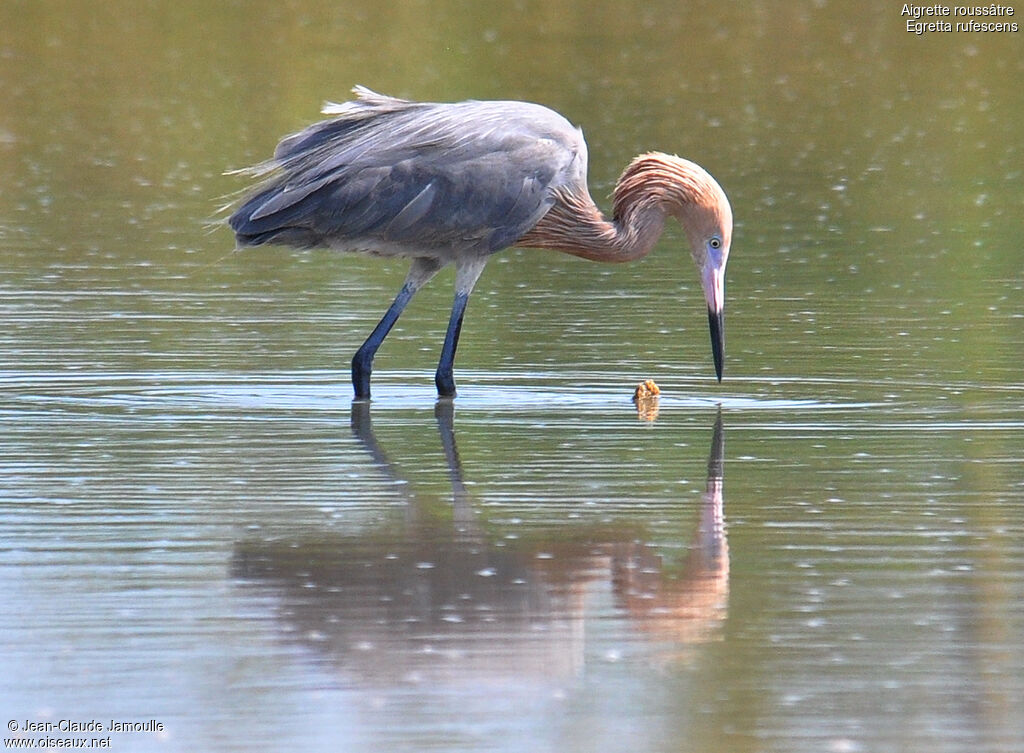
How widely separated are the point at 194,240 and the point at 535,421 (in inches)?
293

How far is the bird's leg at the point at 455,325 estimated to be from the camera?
1123cm

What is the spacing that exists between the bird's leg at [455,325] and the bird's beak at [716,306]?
1144 millimetres

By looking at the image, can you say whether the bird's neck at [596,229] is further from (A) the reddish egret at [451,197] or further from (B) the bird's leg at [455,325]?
(B) the bird's leg at [455,325]

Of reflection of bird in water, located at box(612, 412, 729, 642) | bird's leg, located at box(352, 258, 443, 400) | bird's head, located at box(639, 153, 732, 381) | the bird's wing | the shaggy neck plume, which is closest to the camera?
reflection of bird in water, located at box(612, 412, 729, 642)

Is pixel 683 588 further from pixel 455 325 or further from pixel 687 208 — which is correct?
pixel 687 208

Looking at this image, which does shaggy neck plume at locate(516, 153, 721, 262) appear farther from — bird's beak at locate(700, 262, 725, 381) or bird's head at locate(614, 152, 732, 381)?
bird's beak at locate(700, 262, 725, 381)

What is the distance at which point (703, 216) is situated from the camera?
38.4 ft

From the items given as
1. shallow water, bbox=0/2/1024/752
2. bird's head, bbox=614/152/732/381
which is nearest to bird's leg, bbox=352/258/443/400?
shallow water, bbox=0/2/1024/752

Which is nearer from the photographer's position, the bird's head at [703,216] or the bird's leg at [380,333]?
the bird's leg at [380,333]

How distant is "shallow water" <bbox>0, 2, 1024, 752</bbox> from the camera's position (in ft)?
20.1

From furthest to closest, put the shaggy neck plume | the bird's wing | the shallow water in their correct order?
the shaggy neck plume < the bird's wing < the shallow water

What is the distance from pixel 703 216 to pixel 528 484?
3.21 meters

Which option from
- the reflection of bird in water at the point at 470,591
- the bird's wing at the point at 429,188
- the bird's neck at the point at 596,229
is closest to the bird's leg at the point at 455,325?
the bird's wing at the point at 429,188

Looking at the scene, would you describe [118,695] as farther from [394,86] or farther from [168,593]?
[394,86]
